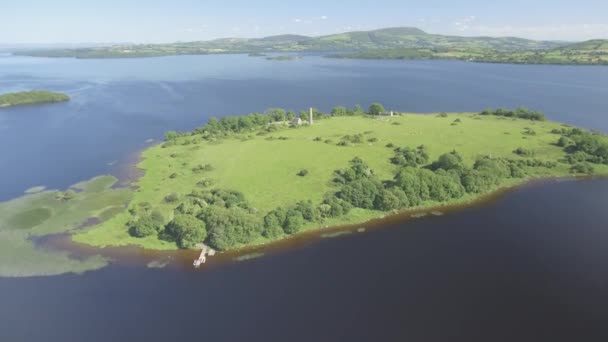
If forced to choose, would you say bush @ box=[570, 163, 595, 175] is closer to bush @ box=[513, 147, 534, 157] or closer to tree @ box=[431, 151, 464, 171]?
bush @ box=[513, 147, 534, 157]

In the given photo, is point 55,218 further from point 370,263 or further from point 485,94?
point 485,94

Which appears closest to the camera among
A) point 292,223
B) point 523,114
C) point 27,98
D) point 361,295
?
point 361,295

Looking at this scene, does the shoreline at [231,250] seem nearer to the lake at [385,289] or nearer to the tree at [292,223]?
the tree at [292,223]

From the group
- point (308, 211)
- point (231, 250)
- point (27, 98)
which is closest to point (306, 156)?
point (308, 211)

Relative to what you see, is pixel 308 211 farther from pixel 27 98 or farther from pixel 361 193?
pixel 27 98

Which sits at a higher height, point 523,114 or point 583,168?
point 523,114

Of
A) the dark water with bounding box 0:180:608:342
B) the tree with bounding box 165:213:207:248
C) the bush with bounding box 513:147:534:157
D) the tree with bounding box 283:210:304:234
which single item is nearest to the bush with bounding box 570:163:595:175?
the bush with bounding box 513:147:534:157
